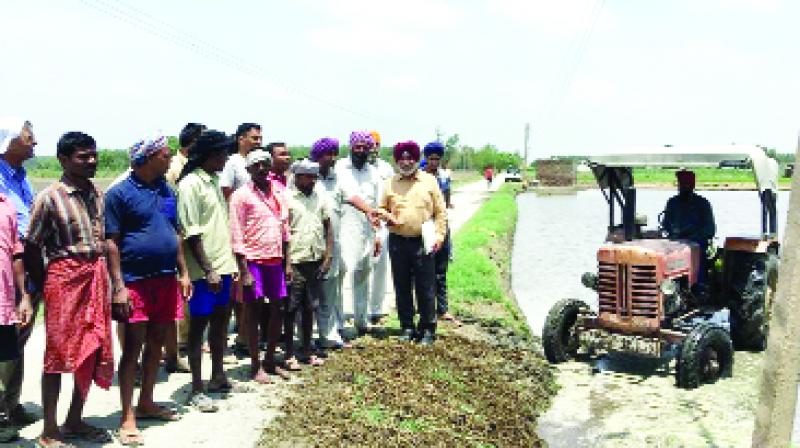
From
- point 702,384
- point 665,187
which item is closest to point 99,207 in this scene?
point 702,384

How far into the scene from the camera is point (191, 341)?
542 centimetres

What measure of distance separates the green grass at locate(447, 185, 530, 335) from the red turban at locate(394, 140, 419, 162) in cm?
280

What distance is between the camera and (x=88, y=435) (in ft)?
15.2

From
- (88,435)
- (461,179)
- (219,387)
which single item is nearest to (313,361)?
(219,387)

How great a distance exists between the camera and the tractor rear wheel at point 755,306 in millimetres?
7938

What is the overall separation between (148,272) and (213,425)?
1164mm

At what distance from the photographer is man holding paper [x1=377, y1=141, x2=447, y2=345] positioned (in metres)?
6.99

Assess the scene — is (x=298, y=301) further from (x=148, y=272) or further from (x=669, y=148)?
(x=669, y=148)

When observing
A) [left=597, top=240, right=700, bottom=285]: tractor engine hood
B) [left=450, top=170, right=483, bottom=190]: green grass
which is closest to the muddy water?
[left=597, top=240, right=700, bottom=285]: tractor engine hood

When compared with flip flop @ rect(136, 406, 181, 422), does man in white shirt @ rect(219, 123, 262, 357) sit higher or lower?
higher

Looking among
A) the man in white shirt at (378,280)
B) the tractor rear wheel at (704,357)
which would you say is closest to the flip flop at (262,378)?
the man in white shirt at (378,280)

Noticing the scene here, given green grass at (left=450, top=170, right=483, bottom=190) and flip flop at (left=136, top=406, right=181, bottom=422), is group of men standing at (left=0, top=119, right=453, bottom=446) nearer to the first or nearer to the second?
flip flop at (left=136, top=406, right=181, bottom=422)

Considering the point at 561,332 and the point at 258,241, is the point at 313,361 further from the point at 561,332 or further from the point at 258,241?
the point at 561,332

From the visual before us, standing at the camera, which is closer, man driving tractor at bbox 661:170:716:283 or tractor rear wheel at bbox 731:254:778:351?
tractor rear wheel at bbox 731:254:778:351
